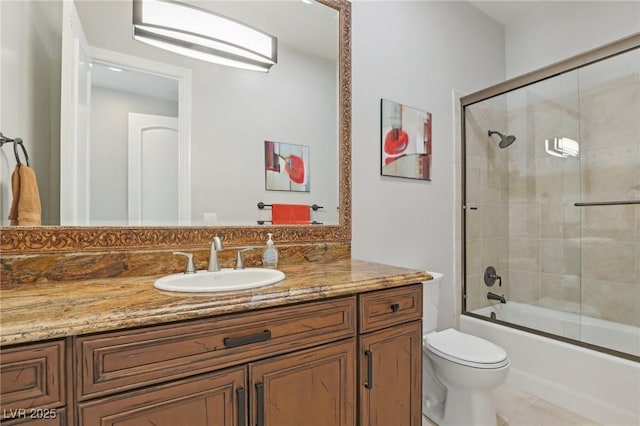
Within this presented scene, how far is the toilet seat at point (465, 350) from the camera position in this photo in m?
1.54

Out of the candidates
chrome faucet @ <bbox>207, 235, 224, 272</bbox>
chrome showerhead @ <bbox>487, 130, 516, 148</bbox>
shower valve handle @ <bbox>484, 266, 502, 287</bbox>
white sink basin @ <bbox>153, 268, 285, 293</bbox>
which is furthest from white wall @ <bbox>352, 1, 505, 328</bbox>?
chrome faucet @ <bbox>207, 235, 224, 272</bbox>

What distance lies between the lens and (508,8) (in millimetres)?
2574

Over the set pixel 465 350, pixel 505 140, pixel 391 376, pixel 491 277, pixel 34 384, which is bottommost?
pixel 465 350

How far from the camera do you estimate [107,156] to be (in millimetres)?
1239

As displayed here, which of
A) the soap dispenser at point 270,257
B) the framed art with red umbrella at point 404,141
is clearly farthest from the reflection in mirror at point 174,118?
the framed art with red umbrella at point 404,141

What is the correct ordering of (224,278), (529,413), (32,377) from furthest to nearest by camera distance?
(529,413) < (224,278) < (32,377)

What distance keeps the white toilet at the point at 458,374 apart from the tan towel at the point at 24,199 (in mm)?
1772

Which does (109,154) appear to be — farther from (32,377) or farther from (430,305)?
(430,305)

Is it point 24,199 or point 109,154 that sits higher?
point 109,154

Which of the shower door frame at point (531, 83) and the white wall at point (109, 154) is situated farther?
the shower door frame at point (531, 83)

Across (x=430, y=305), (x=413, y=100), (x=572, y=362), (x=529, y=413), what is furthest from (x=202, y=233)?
(x=572, y=362)

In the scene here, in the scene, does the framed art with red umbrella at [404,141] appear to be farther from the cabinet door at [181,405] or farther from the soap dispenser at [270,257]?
the cabinet door at [181,405]

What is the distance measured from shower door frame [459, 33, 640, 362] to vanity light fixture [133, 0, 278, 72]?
1.55 metres

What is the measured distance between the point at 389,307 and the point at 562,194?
197 centimetres
